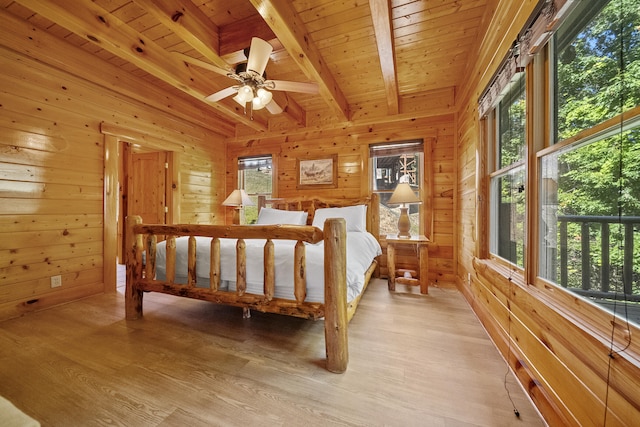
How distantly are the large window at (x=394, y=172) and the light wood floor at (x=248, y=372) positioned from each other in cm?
166

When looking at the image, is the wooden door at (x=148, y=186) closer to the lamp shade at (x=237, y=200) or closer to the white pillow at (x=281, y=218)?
the lamp shade at (x=237, y=200)

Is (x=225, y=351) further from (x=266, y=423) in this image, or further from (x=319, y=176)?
(x=319, y=176)

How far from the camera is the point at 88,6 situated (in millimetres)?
1853

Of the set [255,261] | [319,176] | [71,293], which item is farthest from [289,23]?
[71,293]

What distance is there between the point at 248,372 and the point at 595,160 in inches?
78.9

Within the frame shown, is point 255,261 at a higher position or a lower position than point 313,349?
Result: higher

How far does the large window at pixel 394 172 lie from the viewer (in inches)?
136

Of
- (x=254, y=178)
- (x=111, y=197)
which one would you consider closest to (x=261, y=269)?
(x=111, y=197)

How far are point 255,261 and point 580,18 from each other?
2153mm

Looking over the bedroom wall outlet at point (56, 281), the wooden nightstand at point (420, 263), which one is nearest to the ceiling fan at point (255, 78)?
the wooden nightstand at point (420, 263)

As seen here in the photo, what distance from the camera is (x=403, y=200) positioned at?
285 centimetres

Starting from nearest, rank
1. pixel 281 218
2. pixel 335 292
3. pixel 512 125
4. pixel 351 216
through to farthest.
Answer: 1. pixel 335 292
2. pixel 512 125
3. pixel 351 216
4. pixel 281 218

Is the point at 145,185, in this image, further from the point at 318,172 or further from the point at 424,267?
the point at 424,267

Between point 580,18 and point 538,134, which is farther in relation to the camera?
point 538,134
